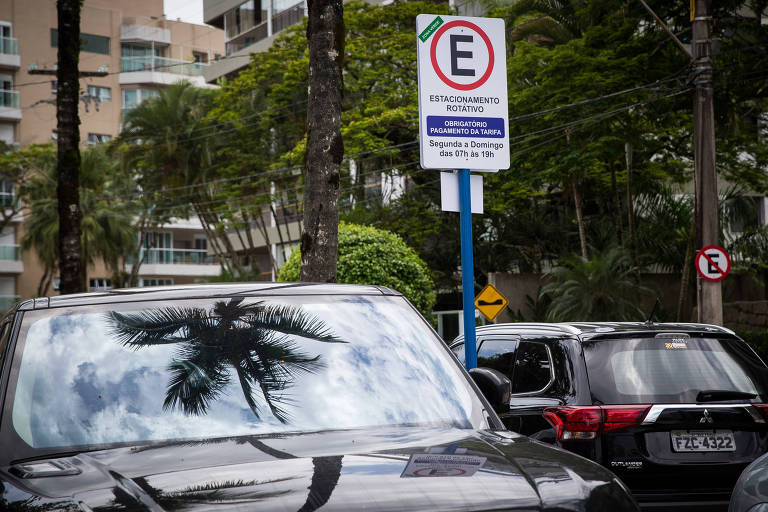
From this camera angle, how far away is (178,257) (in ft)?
243

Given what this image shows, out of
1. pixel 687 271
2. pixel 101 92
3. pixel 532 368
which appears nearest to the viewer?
pixel 532 368

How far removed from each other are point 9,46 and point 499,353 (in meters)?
65.1

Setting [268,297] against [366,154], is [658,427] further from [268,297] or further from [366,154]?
[366,154]

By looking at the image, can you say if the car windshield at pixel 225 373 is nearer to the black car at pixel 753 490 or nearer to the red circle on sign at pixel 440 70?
the black car at pixel 753 490

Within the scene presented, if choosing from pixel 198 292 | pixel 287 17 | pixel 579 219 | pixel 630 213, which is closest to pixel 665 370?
pixel 198 292

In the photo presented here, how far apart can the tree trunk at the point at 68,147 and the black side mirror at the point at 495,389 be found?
16.6 m

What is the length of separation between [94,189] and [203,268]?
23320mm

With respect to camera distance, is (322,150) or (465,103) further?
(322,150)

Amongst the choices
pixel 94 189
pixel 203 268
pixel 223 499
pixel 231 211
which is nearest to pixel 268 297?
pixel 223 499

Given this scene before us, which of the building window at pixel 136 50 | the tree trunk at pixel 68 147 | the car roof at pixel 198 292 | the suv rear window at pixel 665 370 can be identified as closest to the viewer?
the car roof at pixel 198 292

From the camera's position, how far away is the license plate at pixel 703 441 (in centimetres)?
698

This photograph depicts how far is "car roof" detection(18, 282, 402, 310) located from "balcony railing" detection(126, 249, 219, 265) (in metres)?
70.0

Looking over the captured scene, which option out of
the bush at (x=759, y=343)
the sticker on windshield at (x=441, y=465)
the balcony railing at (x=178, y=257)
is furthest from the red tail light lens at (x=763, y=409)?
the balcony railing at (x=178, y=257)

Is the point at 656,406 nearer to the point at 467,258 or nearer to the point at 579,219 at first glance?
the point at 467,258
